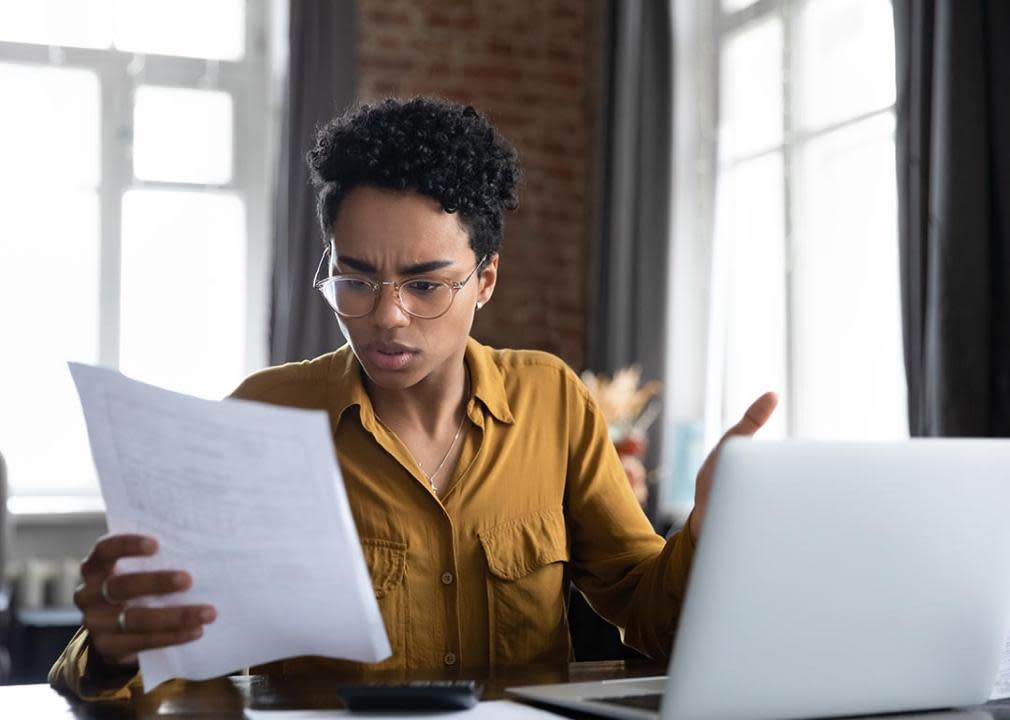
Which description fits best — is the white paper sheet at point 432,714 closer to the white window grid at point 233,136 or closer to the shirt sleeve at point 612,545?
the shirt sleeve at point 612,545

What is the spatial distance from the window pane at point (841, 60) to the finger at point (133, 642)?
269 cm

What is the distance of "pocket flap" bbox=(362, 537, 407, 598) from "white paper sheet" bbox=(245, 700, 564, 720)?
18.2 inches

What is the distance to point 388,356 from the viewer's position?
5.02 feet

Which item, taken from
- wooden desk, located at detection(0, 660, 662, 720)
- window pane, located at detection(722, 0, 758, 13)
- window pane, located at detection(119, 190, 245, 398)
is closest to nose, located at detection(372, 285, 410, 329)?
wooden desk, located at detection(0, 660, 662, 720)

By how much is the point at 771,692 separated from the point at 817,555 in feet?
0.42

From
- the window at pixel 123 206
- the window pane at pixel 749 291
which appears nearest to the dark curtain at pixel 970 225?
the window pane at pixel 749 291

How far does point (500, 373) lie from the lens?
1.78 m

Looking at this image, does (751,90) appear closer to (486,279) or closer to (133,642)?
(486,279)

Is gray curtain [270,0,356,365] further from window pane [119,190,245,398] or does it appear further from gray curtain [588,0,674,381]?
gray curtain [588,0,674,381]

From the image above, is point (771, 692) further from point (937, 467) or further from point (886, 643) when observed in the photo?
point (937, 467)

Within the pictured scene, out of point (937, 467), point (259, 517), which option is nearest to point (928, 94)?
point (937, 467)

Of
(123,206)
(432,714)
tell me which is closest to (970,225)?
(432,714)

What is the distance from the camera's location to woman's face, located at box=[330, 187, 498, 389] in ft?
4.99

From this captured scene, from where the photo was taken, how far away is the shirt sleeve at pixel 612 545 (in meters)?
1.56
